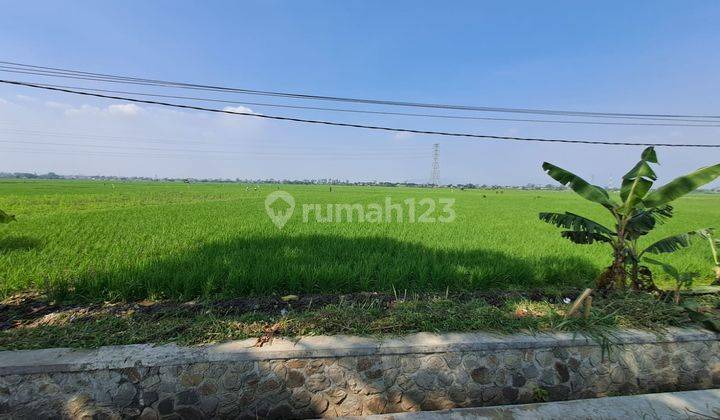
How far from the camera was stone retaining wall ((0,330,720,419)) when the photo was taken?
79.9 inches

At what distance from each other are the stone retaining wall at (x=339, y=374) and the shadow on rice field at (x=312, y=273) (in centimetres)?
116

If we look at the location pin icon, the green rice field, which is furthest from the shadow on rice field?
the location pin icon

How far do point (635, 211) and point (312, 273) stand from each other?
395 centimetres

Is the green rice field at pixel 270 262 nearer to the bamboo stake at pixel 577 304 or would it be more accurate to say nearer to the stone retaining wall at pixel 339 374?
the stone retaining wall at pixel 339 374

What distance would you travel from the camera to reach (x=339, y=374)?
7.36 feet

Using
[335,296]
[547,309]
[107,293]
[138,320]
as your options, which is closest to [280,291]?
[335,296]

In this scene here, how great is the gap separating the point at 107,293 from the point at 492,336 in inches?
157

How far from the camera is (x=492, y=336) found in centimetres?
248

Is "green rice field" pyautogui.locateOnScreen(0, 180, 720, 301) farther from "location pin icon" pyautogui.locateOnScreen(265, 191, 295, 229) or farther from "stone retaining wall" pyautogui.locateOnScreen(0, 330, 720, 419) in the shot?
"location pin icon" pyautogui.locateOnScreen(265, 191, 295, 229)

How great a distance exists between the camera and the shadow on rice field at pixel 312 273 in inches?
143

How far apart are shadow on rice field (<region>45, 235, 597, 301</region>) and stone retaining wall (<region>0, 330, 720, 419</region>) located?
1.16 metres

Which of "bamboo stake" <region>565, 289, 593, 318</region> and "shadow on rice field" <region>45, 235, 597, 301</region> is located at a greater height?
"bamboo stake" <region>565, 289, 593, 318</region>

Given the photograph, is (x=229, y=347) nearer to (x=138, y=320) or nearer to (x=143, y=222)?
(x=138, y=320)

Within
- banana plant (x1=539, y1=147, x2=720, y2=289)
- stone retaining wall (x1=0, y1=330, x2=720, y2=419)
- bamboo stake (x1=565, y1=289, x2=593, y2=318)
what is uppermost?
banana plant (x1=539, y1=147, x2=720, y2=289)
